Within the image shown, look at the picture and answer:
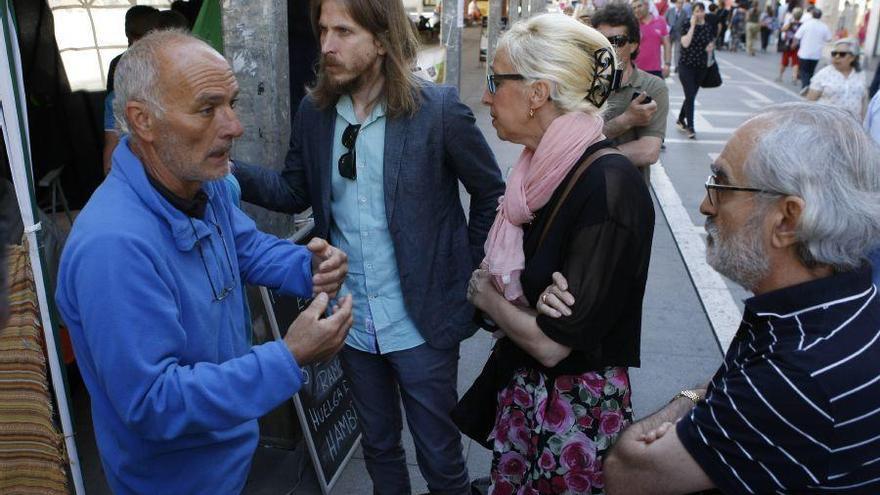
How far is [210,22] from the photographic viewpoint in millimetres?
3334

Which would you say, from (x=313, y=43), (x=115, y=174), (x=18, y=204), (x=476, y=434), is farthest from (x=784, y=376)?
(x=313, y=43)

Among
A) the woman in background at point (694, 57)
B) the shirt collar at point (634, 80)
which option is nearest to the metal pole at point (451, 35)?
the woman in background at point (694, 57)

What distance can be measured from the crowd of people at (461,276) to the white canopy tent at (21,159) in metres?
0.64

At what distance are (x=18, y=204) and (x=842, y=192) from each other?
223cm

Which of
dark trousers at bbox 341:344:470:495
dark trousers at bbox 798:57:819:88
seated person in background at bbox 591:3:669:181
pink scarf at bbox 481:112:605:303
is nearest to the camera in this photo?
pink scarf at bbox 481:112:605:303

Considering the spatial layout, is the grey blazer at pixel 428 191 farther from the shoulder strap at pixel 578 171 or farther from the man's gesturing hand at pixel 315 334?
the man's gesturing hand at pixel 315 334

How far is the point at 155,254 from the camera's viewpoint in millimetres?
1534

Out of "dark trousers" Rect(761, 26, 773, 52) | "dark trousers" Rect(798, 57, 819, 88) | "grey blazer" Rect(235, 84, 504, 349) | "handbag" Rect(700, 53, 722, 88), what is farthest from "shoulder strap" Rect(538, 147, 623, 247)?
"dark trousers" Rect(761, 26, 773, 52)

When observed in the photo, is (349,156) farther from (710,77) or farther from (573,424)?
(710,77)

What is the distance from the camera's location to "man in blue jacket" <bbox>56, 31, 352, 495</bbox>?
1478 millimetres

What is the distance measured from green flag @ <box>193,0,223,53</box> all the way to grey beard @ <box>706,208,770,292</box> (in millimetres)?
2572

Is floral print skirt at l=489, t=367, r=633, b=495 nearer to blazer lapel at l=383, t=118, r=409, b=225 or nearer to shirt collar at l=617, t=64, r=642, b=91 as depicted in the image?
blazer lapel at l=383, t=118, r=409, b=225

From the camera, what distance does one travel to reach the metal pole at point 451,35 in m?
9.45

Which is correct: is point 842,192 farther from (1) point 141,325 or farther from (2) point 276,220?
(2) point 276,220
